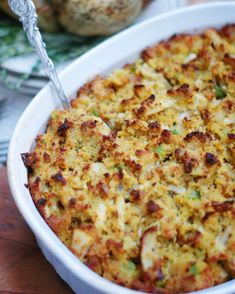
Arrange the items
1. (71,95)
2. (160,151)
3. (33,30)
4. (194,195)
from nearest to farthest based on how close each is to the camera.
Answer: (194,195) → (160,151) → (33,30) → (71,95)

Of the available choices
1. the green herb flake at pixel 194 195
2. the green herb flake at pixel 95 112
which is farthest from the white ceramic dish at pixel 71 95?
the green herb flake at pixel 194 195

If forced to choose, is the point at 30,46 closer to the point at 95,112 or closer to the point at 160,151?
the point at 95,112

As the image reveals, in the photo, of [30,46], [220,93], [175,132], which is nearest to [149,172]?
[175,132]

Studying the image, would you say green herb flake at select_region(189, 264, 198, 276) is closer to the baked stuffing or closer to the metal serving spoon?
the baked stuffing

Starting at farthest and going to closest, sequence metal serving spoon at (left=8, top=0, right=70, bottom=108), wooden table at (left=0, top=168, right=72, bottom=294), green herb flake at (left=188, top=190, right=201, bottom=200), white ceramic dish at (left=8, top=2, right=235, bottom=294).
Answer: metal serving spoon at (left=8, top=0, right=70, bottom=108)
wooden table at (left=0, top=168, right=72, bottom=294)
green herb flake at (left=188, top=190, right=201, bottom=200)
white ceramic dish at (left=8, top=2, right=235, bottom=294)

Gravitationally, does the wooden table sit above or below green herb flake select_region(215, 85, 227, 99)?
below

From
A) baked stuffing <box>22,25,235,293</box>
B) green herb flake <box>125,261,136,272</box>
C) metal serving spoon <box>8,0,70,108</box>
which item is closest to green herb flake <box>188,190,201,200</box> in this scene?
baked stuffing <box>22,25,235,293</box>

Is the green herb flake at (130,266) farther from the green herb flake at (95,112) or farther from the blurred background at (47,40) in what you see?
the blurred background at (47,40)
